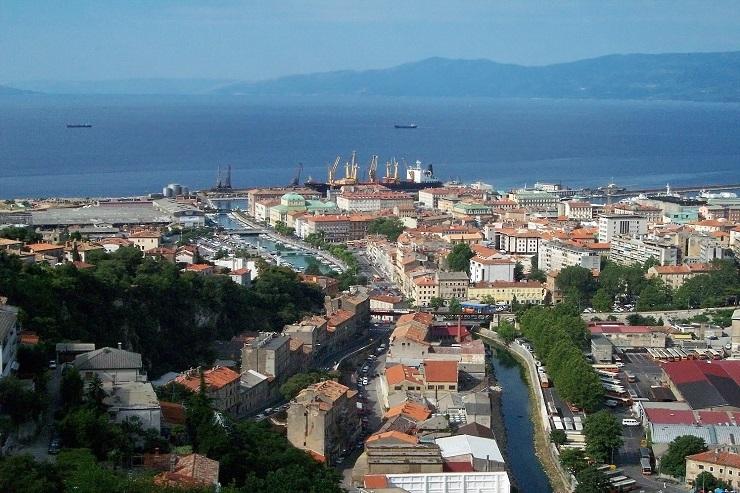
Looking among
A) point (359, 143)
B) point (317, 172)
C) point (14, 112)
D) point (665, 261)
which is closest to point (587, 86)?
point (14, 112)

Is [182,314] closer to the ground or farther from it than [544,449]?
farther from it

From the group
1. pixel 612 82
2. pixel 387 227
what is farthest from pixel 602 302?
pixel 612 82

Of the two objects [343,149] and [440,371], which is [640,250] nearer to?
[440,371]

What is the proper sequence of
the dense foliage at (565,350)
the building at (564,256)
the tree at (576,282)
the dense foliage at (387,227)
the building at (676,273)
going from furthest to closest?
1. the dense foliage at (387,227)
2. the building at (564,256)
3. the building at (676,273)
4. the tree at (576,282)
5. the dense foliage at (565,350)

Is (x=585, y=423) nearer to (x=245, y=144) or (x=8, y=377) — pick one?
(x=8, y=377)

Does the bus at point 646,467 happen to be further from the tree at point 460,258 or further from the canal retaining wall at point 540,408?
the tree at point 460,258

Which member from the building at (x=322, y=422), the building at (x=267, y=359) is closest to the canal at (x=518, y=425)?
the building at (x=322, y=422)
